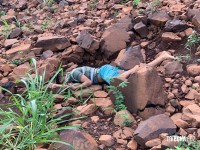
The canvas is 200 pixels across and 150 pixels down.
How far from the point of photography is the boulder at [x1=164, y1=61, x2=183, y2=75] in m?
2.82

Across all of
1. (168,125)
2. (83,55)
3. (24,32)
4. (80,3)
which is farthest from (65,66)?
(168,125)

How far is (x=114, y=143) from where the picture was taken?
2.30 meters

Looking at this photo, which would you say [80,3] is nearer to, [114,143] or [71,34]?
[71,34]

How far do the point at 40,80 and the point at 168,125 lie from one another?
0.95 metres

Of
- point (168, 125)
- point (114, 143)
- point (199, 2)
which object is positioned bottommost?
point (114, 143)

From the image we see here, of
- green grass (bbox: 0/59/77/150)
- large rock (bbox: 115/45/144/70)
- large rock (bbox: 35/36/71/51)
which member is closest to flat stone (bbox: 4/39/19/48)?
large rock (bbox: 35/36/71/51)

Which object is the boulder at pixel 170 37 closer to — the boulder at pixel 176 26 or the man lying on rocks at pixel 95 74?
the boulder at pixel 176 26

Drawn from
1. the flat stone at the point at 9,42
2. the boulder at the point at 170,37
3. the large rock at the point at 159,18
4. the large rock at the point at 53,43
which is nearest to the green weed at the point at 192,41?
the boulder at the point at 170,37

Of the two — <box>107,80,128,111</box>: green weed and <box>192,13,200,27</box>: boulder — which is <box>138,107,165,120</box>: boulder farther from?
<box>192,13,200,27</box>: boulder

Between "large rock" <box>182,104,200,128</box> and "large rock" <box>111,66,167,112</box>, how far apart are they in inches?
8.3

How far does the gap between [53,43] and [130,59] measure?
2.65 ft

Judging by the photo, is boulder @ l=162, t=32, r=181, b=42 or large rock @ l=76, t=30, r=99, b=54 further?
large rock @ l=76, t=30, r=99, b=54

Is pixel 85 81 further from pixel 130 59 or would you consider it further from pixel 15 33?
pixel 15 33

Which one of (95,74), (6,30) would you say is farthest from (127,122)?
(6,30)
